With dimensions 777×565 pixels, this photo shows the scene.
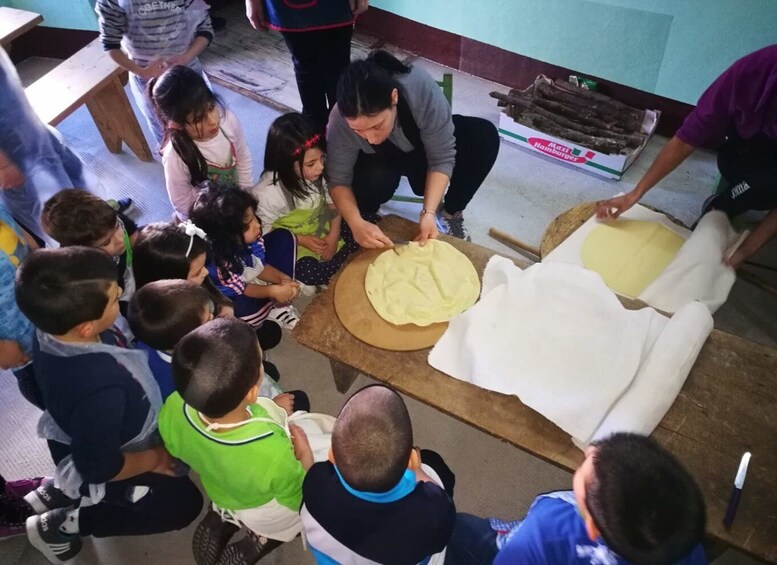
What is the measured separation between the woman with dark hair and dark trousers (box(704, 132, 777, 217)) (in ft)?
2.88

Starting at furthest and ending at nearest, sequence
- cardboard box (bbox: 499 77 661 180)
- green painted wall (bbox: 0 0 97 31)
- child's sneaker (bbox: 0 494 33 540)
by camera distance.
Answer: green painted wall (bbox: 0 0 97 31), cardboard box (bbox: 499 77 661 180), child's sneaker (bbox: 0 494 33 540)

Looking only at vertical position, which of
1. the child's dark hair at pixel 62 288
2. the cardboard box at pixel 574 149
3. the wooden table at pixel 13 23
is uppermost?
the wooden table at pixel 13 23

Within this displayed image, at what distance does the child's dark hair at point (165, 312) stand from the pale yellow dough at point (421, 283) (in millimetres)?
531

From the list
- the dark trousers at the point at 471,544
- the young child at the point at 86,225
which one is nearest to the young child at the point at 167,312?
the young child at the point at 86,225

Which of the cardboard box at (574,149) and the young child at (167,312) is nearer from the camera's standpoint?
the young child at (167,312)

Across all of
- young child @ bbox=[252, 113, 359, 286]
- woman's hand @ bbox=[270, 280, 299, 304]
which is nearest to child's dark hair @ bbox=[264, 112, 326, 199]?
young child @ bbox=[252, 113, 359, 286]

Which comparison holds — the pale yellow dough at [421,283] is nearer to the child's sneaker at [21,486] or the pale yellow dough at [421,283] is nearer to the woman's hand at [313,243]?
the woman's hand at [313,243]

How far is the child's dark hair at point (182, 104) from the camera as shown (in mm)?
1865

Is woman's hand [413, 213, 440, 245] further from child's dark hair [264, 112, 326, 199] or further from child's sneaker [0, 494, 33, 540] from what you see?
child's sneaker [0, 494, 33, 540]

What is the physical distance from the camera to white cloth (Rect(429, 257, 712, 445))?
1350mm

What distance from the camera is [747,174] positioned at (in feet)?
6.47

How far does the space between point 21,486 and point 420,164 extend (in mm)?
1769

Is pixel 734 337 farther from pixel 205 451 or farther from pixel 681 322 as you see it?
pixel 205 451

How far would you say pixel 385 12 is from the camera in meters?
3.54
